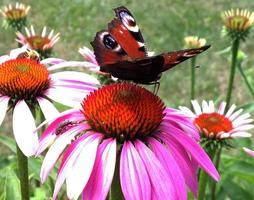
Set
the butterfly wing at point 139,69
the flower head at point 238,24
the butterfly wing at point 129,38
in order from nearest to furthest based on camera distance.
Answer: the butterfly wing at point 139,69 < the butterfly wing at point 129,38 < the flower head at point 238,24

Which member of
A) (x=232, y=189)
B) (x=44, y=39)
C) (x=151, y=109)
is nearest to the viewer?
(x=151, y=109)

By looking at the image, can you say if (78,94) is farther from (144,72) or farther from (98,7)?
(98,7)

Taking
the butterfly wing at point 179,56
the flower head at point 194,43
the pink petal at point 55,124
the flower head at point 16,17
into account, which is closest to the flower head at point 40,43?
the flower head at point 16,17

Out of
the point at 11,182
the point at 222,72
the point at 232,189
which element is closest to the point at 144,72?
the point at 11,182

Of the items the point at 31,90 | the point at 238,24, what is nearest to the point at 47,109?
the point at 31,90

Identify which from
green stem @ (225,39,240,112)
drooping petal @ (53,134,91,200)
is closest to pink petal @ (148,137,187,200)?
drooping petal @ (53,134,91,200)

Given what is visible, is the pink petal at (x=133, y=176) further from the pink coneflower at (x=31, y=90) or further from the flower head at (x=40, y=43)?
the flower head at (x=40, y=43)

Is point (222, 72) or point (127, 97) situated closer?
point (127, 97)

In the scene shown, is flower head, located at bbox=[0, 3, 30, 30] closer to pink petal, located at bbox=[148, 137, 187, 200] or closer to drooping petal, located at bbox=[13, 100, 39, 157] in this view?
drooping petal, located at bbox=[13, 100, 39, 157]
